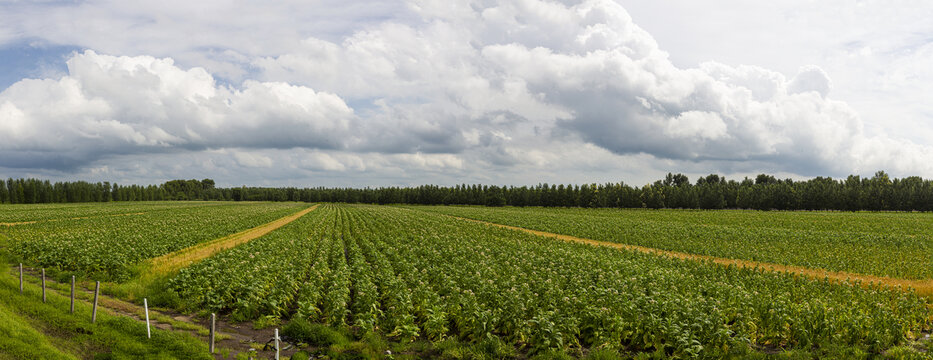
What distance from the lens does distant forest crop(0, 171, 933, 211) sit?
353ft

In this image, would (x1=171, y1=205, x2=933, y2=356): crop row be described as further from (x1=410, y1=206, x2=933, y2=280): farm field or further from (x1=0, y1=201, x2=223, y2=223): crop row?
(x1=0, y1=201, x2=223, y2=223): crop row

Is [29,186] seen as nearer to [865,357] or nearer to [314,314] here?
[314,314]

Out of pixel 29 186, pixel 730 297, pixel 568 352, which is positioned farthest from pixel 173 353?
pixel 29 186

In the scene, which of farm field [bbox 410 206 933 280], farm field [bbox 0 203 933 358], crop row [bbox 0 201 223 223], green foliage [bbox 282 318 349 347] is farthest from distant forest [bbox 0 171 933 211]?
green foliage [bbox 282 318 349 347]

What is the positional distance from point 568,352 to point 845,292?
14.7 meters

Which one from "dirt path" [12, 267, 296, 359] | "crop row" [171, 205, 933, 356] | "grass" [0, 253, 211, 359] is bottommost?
"dirt path" [12, 267, 296, 359]

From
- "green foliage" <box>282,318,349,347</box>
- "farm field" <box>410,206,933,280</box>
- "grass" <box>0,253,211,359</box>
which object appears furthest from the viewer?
"farm field" <box>410,206,933,280</box>

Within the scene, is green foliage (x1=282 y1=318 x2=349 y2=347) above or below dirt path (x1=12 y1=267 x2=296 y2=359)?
above

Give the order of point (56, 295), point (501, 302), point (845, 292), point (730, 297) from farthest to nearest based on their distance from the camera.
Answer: point (845, 292) → point (56, 295) → point (730, 297) → point (501, 302)

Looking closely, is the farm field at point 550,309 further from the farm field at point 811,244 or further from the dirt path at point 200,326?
the farm field at point 811,244

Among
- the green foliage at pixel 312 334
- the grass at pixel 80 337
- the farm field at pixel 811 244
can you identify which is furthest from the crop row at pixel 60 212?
the green foliage at pixel 312 334

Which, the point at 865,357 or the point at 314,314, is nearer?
the point at 865,357

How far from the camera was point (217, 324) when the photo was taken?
15.0 m

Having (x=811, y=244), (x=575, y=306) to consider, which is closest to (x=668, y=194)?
(x=811, y=244)
